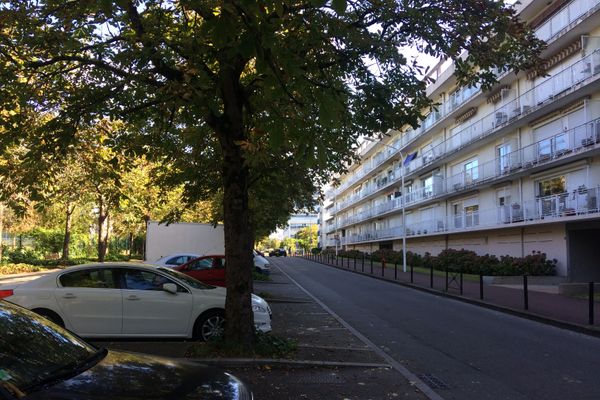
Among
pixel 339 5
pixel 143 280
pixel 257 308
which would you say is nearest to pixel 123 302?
pixel 143 280

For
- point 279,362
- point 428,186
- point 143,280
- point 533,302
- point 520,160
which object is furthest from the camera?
point 428,186

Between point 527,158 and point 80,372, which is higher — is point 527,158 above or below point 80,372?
above

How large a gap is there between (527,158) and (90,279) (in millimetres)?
24619

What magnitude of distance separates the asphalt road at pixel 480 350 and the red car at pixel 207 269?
411cm

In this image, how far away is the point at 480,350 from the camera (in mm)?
9867

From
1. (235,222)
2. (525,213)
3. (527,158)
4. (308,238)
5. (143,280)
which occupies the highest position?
(527,158)

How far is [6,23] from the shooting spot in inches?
318

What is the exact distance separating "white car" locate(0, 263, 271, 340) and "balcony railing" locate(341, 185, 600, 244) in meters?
18.8

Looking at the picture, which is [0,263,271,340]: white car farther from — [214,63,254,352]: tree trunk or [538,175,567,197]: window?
[538,175,567,197]: window

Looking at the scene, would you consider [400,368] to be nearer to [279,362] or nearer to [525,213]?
[279,362]

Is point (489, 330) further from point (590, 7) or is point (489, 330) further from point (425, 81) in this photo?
point (590, 7)

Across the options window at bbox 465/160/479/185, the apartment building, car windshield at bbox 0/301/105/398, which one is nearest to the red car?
the apartment building

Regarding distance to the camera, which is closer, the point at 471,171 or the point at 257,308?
the point at 257,308

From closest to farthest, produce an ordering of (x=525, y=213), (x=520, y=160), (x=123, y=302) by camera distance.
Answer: (x=123, y=302) → (x=525, y=213) → (x=520, y=160)
